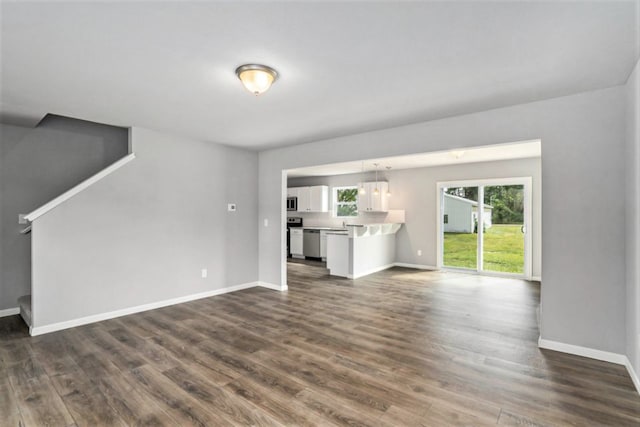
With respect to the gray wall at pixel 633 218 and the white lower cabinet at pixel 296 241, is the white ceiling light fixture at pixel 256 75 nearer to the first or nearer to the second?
the gray wall at pixel 633 218

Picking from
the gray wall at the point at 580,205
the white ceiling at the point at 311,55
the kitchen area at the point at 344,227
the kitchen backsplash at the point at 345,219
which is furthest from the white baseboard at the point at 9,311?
the kitchen backsplash at the point at 345,219

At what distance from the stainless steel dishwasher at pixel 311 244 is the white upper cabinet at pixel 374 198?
1572 mm

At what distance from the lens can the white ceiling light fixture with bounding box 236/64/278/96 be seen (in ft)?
8.18

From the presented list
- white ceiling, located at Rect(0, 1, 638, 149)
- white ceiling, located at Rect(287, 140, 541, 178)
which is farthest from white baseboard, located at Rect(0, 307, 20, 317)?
white ceiling, located at Rect(287, 140, 541, 178)

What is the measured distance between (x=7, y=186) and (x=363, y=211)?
6.77 m

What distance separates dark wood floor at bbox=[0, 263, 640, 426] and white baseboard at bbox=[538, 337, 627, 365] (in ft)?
0.32

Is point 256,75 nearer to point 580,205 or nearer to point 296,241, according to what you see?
point 580,205

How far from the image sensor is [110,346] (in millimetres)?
3201

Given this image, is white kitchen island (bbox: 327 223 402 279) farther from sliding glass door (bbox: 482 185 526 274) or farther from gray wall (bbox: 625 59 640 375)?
gray wall (bbox: 625 59 640 375)

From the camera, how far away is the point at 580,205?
118 inches

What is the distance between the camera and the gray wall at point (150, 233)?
12.3 feet

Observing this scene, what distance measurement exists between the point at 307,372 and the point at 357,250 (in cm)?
415

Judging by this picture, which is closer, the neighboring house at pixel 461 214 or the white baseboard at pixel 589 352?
the white baseboard at pixel 589 352

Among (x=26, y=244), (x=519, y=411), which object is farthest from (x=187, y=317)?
(x=519, y=411)
